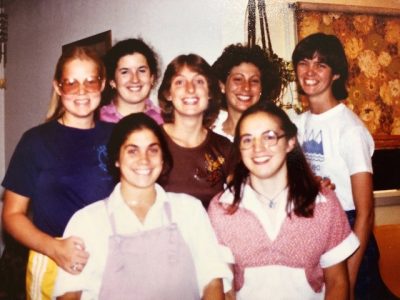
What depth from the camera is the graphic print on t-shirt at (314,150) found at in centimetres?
101

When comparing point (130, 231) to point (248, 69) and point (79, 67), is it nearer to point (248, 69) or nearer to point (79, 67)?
point (79, 67)

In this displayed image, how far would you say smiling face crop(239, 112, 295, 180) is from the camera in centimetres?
85

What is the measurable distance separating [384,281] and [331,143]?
0.50 meters

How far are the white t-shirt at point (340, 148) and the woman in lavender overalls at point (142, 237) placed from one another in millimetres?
347

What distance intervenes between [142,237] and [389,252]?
2.74 feet

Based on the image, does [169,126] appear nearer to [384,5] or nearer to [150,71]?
[150,71]

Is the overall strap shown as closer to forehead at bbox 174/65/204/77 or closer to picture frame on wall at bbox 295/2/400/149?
forehead at bbox 174/65/204/77

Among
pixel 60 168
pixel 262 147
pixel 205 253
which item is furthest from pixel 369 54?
pixel 60 168

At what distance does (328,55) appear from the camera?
110 centimetres

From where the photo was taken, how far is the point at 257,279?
826mm

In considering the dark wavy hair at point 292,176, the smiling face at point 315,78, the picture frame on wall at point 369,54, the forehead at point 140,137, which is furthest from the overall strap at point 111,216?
the picture frame on wall at point 369,54

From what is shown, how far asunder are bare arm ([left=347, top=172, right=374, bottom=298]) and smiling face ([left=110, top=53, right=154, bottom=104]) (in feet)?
1.85

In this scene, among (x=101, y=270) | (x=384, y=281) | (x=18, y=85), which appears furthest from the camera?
(x=18, y=85)

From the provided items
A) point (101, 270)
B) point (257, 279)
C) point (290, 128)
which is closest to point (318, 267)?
point (257, 279)
